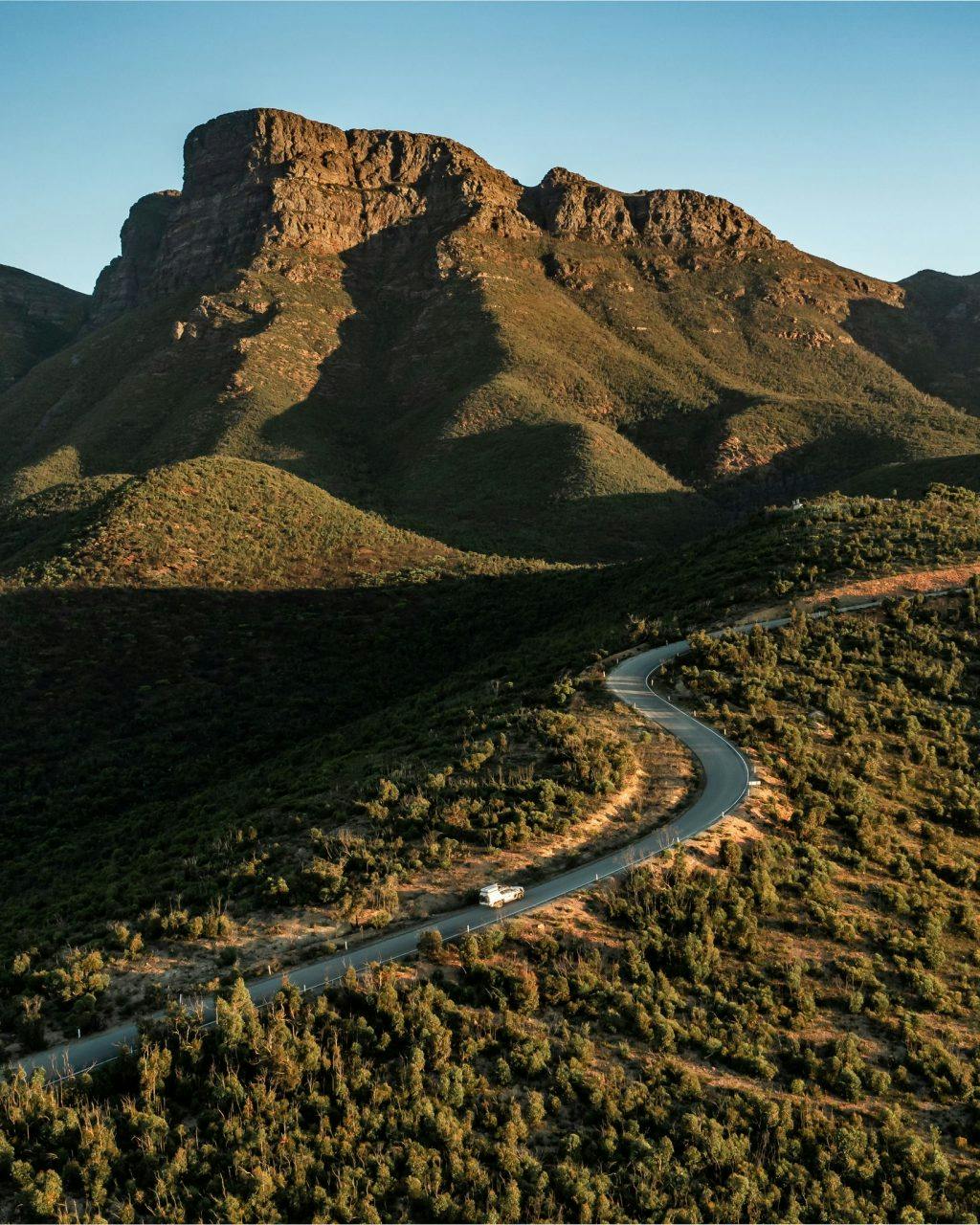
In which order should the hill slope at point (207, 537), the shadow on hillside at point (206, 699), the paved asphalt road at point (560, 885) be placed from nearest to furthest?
the paved asphalt road at point (560, 885)
the shadow on hillside at point (206, 699)
the hill slope at point (207, 537)

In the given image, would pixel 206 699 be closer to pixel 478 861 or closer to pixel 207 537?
pixel 207 537

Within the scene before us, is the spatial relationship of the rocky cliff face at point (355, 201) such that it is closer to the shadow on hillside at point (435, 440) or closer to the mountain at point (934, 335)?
the shadow on hillside at point (435, 440)

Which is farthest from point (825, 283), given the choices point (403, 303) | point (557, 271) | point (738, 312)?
point (403, 303)

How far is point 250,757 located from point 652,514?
217 feet

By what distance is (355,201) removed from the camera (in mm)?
147500

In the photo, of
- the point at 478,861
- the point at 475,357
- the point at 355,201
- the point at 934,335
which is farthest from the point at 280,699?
the point at 934,335

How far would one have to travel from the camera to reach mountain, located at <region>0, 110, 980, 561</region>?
325 ft

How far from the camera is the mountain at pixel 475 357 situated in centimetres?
9919

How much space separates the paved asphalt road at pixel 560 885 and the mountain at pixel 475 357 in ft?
169

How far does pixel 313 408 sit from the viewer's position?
4606 inches

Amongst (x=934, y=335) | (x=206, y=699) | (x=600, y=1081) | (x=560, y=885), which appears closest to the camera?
(x=600, y=1081)

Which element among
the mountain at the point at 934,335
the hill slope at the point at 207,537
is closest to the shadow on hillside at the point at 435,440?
the hill slope at the point at 207,537

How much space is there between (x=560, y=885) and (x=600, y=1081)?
16.1ft

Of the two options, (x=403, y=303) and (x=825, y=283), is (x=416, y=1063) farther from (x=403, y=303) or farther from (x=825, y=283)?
(x=825, y=283)
